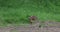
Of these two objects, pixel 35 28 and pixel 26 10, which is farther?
pixel 26 10

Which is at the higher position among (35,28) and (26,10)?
(26,10)

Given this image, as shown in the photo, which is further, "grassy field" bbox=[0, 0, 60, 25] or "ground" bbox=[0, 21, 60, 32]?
"grassy field" bbox=[0, 0, 60, 25]

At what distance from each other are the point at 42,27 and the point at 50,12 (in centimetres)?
165

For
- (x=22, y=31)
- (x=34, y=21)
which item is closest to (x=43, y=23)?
(x=34, y=21)

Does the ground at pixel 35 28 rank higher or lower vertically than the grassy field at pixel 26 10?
lower

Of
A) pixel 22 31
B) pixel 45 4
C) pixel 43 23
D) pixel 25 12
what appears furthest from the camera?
pixel 45 4

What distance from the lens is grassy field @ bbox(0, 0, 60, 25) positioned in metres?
8.06

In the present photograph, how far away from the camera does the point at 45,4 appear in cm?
920

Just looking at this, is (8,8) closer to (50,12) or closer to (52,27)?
(50,12)

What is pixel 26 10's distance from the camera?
8.73m

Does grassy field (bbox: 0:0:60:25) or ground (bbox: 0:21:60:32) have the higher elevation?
grassy field (bbox: 0:0:60:25)

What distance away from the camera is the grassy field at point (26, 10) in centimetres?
806

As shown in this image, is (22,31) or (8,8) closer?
(22,31)

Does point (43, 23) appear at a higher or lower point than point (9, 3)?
lower
